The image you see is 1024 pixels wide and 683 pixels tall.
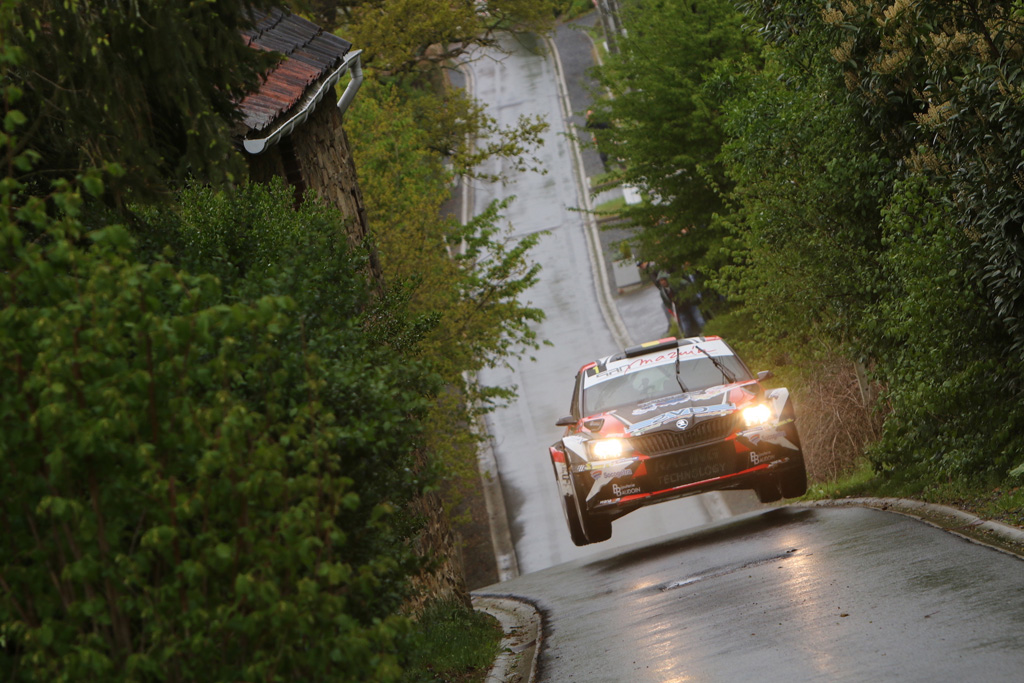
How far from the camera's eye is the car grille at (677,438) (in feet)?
42.3

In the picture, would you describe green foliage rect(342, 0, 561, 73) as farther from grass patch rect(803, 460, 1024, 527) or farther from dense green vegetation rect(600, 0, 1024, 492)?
grass patch rect(803, 460, 1024, 527)

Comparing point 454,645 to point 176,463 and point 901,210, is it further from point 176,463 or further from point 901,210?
point 176,463

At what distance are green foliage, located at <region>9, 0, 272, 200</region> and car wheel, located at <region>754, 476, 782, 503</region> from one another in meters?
7.75

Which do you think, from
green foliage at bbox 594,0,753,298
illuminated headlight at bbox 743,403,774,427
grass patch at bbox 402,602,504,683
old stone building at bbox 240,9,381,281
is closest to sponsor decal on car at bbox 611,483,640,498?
illuminated headlight at bbox 743,403,774,427

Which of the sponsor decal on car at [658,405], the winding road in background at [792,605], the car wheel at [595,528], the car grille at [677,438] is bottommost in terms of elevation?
the winding road in background at [792,605]

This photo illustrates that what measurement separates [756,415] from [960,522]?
2.57 meters

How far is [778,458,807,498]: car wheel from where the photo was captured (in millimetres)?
13281

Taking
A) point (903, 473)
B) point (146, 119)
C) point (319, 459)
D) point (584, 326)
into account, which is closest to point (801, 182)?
point (903, 473)

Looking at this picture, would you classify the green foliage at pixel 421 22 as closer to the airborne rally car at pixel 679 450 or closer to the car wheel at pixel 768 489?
the airborne rally car at pixel 679 450

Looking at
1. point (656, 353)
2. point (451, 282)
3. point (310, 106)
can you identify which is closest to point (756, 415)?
point (656, 353)

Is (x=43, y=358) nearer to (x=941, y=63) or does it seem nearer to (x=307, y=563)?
(x=307, y=563)

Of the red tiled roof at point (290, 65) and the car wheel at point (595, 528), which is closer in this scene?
the car wheel at point (595, 528)

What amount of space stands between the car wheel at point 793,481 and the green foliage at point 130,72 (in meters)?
7.83

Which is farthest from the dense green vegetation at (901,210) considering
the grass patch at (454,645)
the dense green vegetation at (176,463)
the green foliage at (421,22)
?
the green foliage at (421,22)
